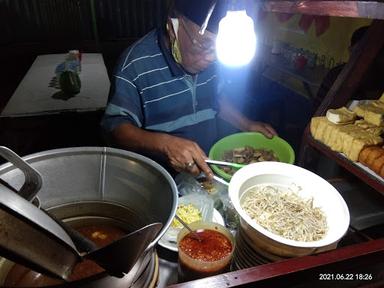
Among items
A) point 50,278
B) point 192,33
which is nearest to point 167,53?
point 192,33

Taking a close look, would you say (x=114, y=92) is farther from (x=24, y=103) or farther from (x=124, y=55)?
(x=24, y=103)

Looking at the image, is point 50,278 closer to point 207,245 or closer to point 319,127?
point 207,245

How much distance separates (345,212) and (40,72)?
5.21 meters

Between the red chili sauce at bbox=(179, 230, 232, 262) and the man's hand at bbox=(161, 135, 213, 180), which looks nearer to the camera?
the red chili sauce at bbox=(179, 230, 232, 262)

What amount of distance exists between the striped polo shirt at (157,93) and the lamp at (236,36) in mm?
1097

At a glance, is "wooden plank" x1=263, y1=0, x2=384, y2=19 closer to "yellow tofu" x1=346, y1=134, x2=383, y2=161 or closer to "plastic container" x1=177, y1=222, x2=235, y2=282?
"yellow tofu" x1=346, y1=134, x2=383, y2=161

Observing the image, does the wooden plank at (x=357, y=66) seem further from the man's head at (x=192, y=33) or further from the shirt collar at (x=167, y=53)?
the shirt collar at (x=167, y=53)

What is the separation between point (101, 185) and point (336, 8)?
124 centimetres

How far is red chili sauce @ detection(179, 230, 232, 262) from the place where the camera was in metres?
1.35

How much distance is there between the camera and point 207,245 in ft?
4.64

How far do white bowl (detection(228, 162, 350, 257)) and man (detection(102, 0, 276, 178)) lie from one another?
30cm

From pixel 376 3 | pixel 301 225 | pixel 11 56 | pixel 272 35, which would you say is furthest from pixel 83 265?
pixel 11 56

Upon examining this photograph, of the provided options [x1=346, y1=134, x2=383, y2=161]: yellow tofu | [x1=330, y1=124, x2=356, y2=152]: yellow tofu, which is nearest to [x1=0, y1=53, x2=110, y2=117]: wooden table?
[x1=330, y1=124, x2=356, y2=152]: yellow tofu

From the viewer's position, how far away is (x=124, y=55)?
2436 millimetres
